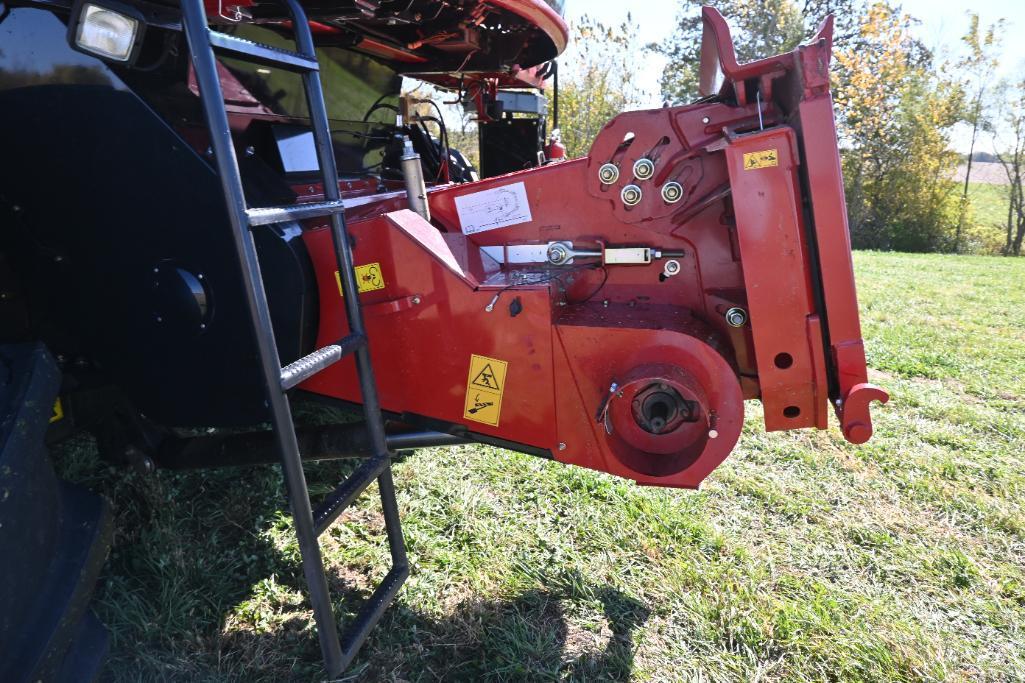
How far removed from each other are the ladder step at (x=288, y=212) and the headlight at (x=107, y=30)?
0.52m

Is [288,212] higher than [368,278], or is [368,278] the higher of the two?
[288,212]

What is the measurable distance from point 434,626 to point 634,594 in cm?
73

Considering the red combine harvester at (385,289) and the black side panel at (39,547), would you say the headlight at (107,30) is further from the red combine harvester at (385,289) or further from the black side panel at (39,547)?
the black side panel at (39,547)

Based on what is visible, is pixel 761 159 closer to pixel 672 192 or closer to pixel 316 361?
pixel 672 192

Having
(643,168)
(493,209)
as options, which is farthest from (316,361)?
(643,168)

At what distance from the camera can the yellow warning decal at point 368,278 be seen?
6.63ft

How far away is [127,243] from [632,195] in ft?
5.05

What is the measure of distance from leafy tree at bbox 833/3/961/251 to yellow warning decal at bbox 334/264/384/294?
16.9 m

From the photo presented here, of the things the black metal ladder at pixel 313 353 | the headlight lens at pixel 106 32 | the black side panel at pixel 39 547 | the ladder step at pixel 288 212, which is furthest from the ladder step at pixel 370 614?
the headlight lens at pixel 106 32

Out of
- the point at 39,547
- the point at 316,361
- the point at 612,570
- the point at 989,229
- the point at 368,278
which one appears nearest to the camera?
the point at 39,547

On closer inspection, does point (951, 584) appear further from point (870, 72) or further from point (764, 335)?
point (870, 72)

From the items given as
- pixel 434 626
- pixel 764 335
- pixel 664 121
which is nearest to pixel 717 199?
pixel 664 121

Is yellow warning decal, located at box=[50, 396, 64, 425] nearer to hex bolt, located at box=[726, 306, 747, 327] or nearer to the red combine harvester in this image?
the red combine harvester

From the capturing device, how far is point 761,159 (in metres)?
1.78
